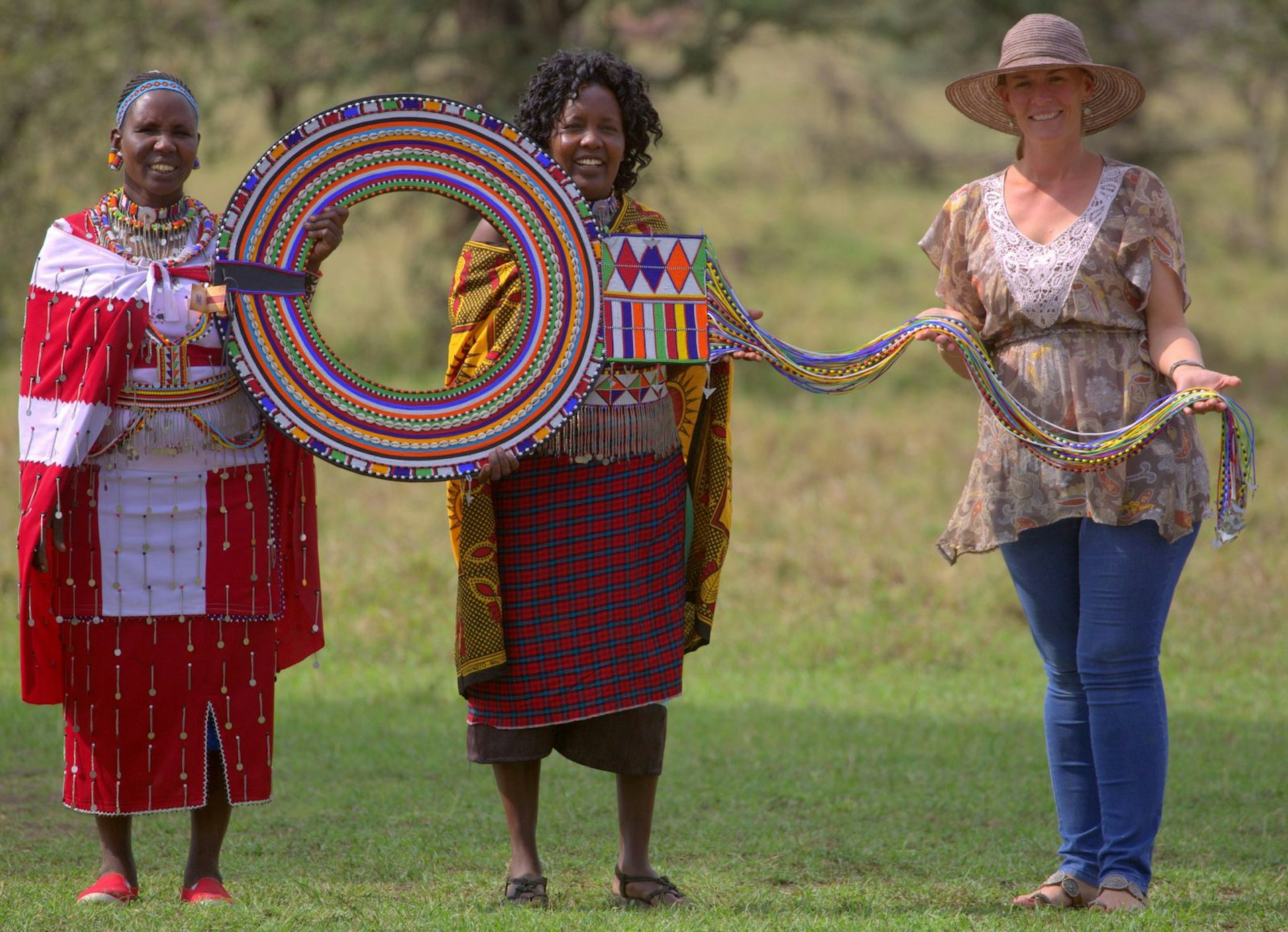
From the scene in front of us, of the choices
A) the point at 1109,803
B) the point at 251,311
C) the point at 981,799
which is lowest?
the point at 981,799

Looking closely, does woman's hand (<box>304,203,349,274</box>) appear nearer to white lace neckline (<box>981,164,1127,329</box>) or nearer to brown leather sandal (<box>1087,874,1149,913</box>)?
white lace neckline (<box>981,164,1127,329</box>)

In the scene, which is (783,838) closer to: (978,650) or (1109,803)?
(1109,803)

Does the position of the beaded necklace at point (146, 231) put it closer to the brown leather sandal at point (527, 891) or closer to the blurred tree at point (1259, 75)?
the brown leather sandal at point (527, 891)

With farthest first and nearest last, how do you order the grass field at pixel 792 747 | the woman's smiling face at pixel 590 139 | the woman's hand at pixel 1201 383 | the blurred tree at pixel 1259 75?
the blurred tree at pixel 1259 75, the grass field at pixel 792 747, the woman's smiling face at pixel 590 139, the woman's hand at pixel 1201 383

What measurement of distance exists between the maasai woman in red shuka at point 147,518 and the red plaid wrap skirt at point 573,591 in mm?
580

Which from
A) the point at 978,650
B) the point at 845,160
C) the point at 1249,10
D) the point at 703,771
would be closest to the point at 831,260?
the point at 845,160

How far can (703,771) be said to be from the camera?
5.37 meters

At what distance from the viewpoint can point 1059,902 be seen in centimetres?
372

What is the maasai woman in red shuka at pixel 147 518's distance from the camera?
11.6ft

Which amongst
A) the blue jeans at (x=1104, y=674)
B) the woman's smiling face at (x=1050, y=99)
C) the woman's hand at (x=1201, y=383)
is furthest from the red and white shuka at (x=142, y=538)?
the woman's hand at (x=1201, y=383)

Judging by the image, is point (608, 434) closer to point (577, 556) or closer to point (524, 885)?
point (577, 556)

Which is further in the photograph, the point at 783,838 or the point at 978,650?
the point at 978,650

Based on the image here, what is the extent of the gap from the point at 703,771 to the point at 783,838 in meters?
0.84

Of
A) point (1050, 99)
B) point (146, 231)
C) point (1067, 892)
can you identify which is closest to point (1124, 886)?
point (1067, 892)
